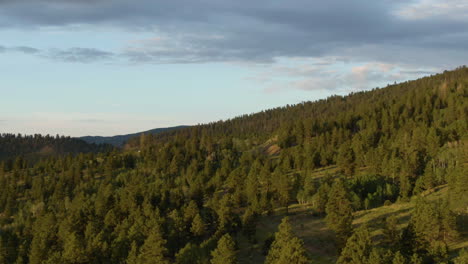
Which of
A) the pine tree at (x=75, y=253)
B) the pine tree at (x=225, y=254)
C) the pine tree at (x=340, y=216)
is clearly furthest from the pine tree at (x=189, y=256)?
the pine tree at (x=340, y=216)

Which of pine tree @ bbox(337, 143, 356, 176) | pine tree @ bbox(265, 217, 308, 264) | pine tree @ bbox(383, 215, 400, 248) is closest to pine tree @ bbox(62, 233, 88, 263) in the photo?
pine tree @ bbox(265, 217, 308, 264)

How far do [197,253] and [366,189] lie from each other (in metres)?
51.1

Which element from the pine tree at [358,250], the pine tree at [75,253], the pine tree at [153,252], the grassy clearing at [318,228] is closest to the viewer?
the pine tree at [358,250]

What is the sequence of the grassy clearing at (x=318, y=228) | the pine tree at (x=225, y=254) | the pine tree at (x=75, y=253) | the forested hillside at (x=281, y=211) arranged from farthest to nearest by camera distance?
the grassy clearing at (x=318, y=228) → the pine tree at (x=75, y=253) → the forested hillside at (x=281, y=211) → the pine tree at (x=225, y=254)

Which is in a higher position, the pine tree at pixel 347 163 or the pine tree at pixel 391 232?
the pine tree at pixel 347 163

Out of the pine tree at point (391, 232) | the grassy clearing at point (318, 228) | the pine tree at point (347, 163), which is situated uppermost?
the pine tree at point (347, 163)

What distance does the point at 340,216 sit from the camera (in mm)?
65625

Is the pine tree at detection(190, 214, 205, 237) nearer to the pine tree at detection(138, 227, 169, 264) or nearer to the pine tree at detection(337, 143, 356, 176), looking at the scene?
the pine tree at detection(138, 227, 169, 264)

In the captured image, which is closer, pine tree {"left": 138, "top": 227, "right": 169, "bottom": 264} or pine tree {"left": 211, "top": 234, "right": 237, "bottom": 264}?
pine tree {"left": 211, "top": 234, "right": 237, "bottom": 264}

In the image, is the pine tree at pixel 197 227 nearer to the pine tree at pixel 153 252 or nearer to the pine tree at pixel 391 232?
the pine tree at pixel 153 252

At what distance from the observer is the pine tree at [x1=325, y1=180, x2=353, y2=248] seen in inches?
2470

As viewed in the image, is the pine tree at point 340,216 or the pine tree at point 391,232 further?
the pine tree at point 340,216

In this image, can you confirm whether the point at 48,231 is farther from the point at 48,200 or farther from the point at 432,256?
the point at 432,256

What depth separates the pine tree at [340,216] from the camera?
62.8 metres
